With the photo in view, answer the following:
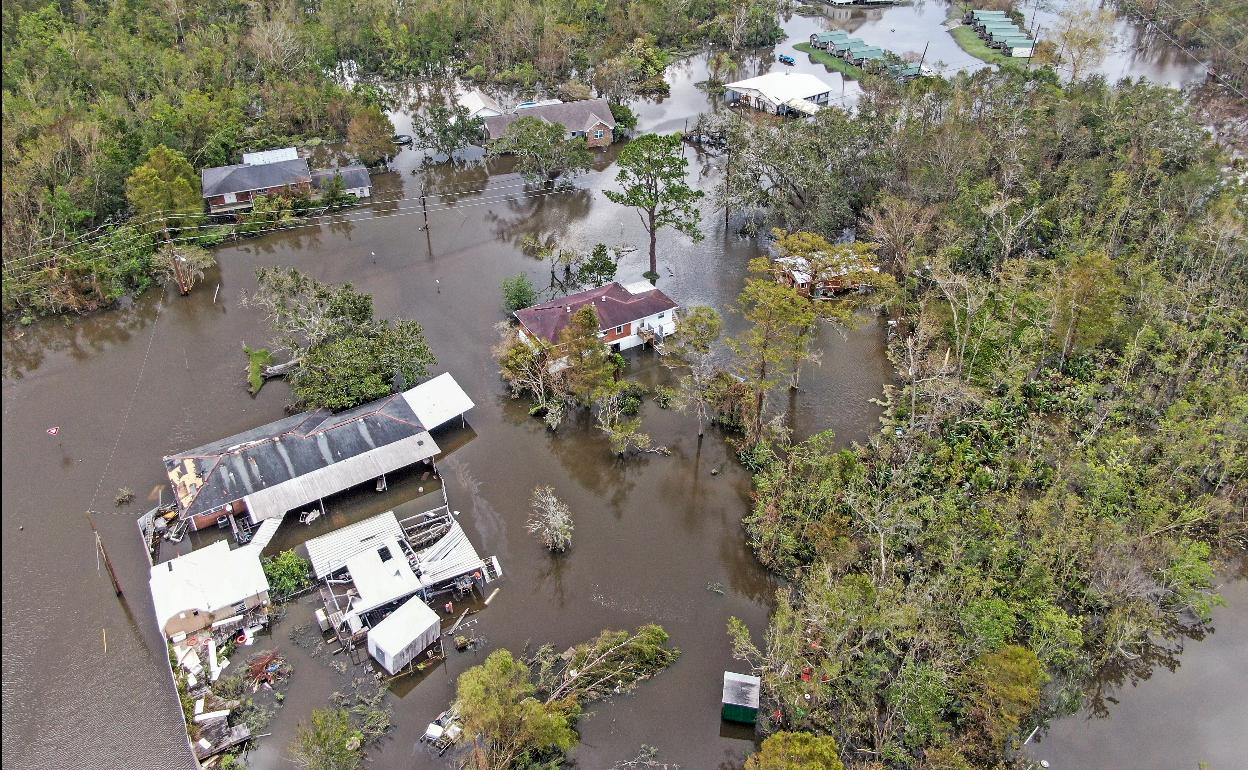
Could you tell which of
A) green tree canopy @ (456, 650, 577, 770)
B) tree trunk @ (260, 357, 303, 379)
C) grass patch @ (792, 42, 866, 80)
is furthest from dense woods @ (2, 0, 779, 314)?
green tree canopy @ (456, 650, 577, 770)

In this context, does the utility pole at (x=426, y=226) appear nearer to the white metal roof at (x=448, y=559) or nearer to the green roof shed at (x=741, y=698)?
the white metal roof at (x=448, y=559)

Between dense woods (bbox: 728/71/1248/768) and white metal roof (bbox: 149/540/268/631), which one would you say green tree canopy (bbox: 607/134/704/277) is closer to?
dense woods (bbox: 728/71/1248/768)

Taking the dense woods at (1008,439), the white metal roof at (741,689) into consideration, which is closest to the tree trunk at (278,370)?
the dense woods at (1008,439)

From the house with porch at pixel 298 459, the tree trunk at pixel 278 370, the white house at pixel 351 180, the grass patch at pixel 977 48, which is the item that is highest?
the grass patch at pixel 977 48

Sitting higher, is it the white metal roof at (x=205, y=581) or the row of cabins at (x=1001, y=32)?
the row of cabins at (x=1001, y=32)

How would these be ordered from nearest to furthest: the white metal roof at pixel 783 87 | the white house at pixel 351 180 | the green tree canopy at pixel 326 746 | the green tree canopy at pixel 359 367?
1. the green tree canopy at pixel 326 746
2. the green tree canopy at pixel 359 367
3. the white house at pixel 351 180
4. the white metal roof at pixel 783 87

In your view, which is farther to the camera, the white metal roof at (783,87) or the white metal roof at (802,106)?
the white metal roof at (783,87)

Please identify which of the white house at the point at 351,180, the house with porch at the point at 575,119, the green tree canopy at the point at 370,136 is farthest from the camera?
the house with porch at the point at 575,119

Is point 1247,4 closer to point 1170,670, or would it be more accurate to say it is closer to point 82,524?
point 1170,670
